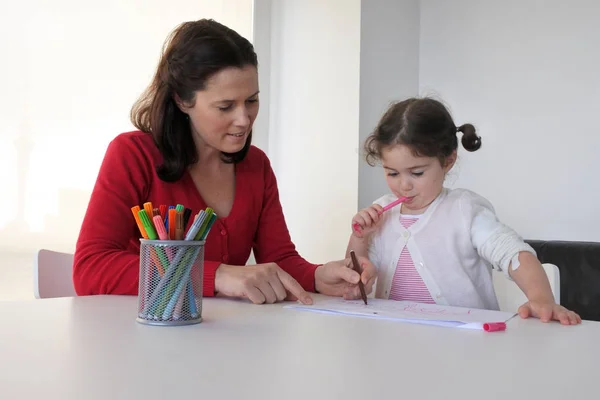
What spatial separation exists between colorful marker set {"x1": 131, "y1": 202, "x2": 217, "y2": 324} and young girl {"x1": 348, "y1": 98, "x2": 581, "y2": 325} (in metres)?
0.69

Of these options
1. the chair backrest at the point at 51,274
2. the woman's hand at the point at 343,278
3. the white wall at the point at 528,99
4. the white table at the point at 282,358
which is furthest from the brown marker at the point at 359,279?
the white wall at the point at 528,99

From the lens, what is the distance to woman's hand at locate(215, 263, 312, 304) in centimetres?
107

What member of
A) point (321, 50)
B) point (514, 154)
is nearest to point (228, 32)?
point (321, 50)

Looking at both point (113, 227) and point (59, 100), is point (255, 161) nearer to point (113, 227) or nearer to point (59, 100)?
point (113, 227)

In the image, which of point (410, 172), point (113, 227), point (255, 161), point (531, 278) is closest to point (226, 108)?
point (255, 161)

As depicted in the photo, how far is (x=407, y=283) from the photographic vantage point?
59.7 inches

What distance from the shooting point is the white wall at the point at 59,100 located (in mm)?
1819

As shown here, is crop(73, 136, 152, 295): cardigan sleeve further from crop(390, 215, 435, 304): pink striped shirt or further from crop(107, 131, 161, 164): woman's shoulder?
crop(390, 215, 435, 304): pink striped shirt

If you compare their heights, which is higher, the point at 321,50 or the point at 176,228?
the point at 321,50

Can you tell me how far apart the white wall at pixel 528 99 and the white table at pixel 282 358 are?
1550mm

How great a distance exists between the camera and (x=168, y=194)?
138cm

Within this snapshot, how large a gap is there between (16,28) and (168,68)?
686 millimetres

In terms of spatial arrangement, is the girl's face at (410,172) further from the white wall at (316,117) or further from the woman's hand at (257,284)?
the white wall at (316,117)

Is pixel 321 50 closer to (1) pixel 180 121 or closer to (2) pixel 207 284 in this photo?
(1) pixel 180 121
